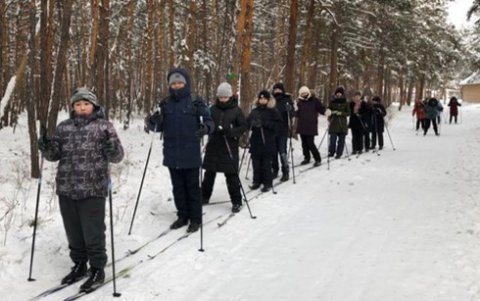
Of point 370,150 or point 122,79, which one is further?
point 122,79

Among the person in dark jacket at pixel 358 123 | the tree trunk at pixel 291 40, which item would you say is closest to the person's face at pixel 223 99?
the tree trunk at pixel 291 40

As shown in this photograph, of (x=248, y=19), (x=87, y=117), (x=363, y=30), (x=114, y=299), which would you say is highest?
(x=363, y=30)

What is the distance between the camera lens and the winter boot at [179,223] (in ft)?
22.8

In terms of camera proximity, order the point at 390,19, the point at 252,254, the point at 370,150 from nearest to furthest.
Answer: the point at 252,254, the point at 370,150, the point at 390,19

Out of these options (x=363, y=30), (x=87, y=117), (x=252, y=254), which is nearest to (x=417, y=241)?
(x=252, y=254)

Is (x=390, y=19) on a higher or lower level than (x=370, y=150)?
higher

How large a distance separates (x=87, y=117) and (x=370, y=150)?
13.1m

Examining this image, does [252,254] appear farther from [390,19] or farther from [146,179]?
[390,19]

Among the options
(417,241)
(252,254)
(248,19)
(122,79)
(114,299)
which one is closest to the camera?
(114,299)

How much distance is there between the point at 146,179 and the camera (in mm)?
9469

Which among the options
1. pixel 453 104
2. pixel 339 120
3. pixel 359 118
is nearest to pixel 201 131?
pixel 339 120

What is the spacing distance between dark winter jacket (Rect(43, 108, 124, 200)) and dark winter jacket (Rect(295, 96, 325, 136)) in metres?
8.25

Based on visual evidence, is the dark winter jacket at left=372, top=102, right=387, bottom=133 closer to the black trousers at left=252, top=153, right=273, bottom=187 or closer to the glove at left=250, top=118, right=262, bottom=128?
the black trousers at left=252, top=153, right=273, bottom=187

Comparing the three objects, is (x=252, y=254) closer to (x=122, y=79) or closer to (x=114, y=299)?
(x=114, y=299)
